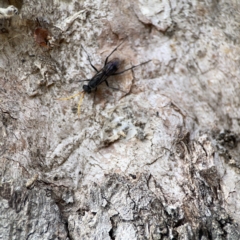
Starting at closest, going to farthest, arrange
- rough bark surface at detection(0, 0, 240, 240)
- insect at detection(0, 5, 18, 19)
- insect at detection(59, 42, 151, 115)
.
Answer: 1. rough bark surface at detection(0, 0, 240, 240)
2. insect at detection(0, 5, 18, 19)
3. insect at detection(59, 42, 151, 115)

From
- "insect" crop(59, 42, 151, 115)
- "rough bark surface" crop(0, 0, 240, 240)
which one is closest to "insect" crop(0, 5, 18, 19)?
"rough bark surface" crop(0, 0, 240, 240)

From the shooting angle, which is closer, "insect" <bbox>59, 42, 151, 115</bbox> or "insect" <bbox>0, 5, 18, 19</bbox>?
"insect" <bbox>0, 5, 18, 19</bbox>

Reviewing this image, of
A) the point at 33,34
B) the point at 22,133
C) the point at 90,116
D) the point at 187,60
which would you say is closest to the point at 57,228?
the point at 22,133

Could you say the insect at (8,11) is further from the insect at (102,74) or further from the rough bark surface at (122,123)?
the insect at (102,74)

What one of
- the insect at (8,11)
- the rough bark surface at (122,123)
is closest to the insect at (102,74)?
the rough bark surface at (122,123)

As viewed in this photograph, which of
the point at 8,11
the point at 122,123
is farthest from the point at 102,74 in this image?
the point at 8,11

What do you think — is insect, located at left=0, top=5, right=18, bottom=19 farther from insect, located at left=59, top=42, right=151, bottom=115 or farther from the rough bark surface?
insect, located at left=59, top=42, right=151, bottom=115

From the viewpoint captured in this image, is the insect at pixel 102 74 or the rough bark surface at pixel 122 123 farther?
the insect at pixel 102 74

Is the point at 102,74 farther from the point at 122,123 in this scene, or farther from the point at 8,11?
the point at 8,11
